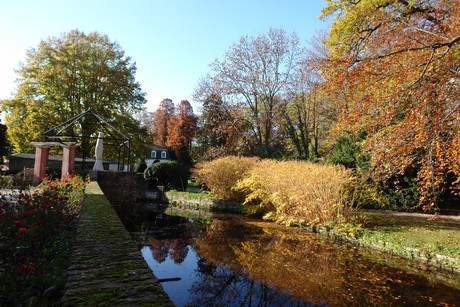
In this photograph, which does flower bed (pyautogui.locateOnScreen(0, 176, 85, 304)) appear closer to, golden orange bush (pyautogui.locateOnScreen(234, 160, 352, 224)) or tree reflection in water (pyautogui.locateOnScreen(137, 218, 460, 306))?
tree reflection in water (pyautogui.locateOnScreen(137, 218, 460, 306))

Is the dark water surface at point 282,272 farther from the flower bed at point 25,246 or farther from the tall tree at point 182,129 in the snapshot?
the tall tree at point 182,129

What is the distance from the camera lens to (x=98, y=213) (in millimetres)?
5918

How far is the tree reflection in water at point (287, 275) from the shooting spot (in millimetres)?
5156

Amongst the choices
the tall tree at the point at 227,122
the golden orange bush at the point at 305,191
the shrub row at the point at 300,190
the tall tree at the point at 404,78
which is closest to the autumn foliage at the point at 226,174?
the shrub row at the point at 300,190

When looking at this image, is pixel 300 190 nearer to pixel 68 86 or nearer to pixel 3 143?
pixel 68 86

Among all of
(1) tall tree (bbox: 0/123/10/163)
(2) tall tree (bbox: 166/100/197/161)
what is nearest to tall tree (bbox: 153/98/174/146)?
(2) tall tree (bbox: 166/100/197/161)

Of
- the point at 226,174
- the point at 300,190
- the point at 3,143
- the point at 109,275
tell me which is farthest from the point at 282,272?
the point at 3,143

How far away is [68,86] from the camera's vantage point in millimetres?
22484

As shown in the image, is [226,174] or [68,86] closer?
[226,174]

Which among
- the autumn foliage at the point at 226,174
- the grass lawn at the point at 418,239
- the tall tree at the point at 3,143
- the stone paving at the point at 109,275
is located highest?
the tall tree at the point at 3,143

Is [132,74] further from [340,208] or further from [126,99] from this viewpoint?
[340,208]

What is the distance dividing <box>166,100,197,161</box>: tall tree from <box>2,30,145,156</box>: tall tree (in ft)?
53.9

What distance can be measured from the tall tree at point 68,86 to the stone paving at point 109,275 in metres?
20.4

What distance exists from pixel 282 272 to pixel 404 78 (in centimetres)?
559
